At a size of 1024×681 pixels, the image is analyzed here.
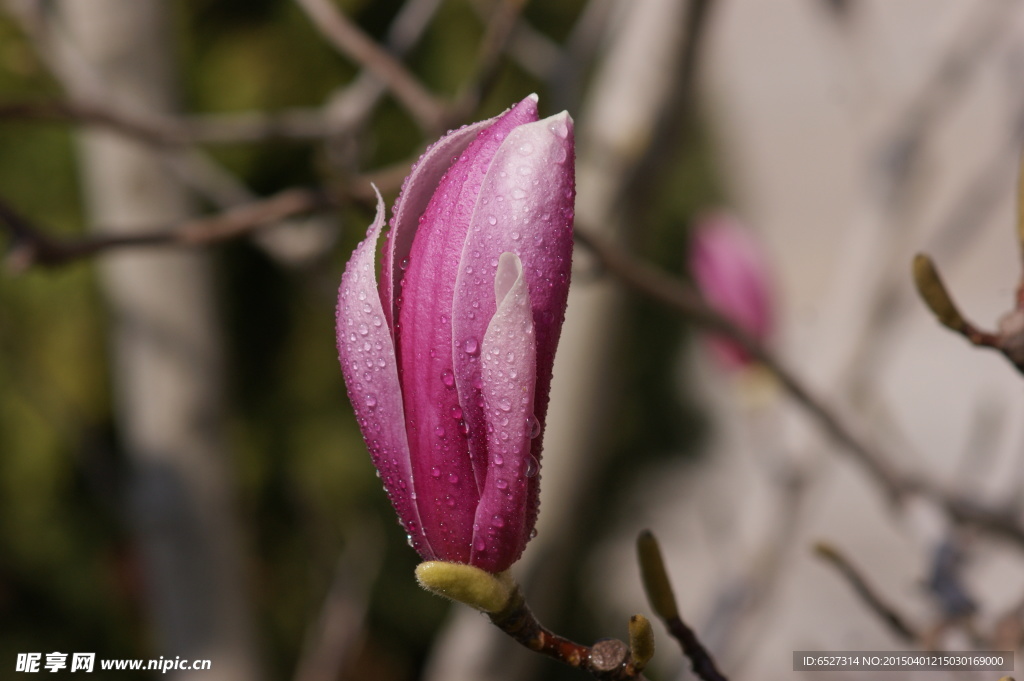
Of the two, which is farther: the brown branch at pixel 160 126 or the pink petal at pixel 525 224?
the brown branch at pixel 160 126

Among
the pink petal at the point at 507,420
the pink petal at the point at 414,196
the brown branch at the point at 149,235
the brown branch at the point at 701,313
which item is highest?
the brown branch at the point at 149,235

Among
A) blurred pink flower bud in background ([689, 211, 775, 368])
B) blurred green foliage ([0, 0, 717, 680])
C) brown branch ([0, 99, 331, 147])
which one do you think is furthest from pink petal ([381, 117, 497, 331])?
blurred green foliage ([0, 0, 717, 680])

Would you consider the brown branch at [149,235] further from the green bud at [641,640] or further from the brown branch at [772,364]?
the green bud at [641,640]

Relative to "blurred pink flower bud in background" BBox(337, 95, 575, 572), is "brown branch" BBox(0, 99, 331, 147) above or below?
above

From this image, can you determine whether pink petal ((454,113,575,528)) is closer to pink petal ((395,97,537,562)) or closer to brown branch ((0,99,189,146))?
pink petal ((395,97,537,562))

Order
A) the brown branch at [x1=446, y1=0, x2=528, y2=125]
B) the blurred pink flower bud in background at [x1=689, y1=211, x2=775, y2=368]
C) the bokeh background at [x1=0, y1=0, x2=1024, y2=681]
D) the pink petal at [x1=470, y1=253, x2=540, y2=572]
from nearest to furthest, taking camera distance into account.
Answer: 1. the pink petal at [x1=470, y1=253, x2=540, y2=572]
2. the brown branch at [x1=446, y1=0, x2=528, y2=125]
3. the bokeh background at [x1=0, y1=0, x2=1024, y2=681]
4. the blurred pink flower bud in background at [x1=689, y1=211, x2=775, y2=368]

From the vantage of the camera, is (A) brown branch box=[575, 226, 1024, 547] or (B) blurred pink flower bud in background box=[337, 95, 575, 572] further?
(A) brown branch box=[575, 226, 1024, 547]

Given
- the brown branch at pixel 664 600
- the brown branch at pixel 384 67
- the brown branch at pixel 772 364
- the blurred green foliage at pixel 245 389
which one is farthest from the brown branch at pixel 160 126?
the blurred green foliage at pixel 245 389
